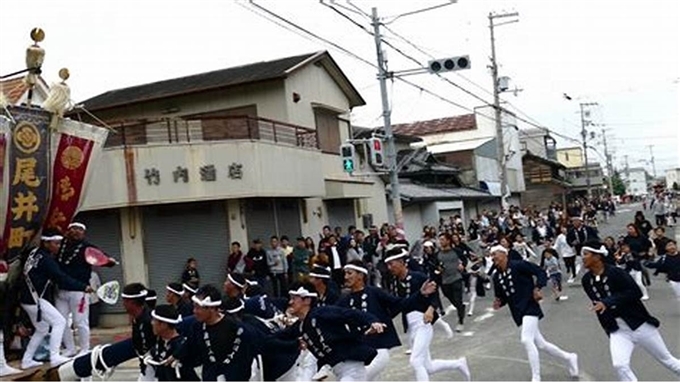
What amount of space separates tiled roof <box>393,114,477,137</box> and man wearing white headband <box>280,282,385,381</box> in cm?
4419

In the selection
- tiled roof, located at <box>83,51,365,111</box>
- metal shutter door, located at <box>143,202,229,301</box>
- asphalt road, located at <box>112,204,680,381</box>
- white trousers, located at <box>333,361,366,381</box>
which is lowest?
asphalt road, located at <box>112,204,680,381</box>

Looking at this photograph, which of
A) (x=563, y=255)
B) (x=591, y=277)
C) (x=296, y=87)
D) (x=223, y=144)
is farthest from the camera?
(x=296, y=87)

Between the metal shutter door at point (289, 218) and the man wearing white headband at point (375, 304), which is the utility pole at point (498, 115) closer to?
the metal shutter door at point (289, 218)

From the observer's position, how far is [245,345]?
611cm

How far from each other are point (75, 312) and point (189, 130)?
838 cm

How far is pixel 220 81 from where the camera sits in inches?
847

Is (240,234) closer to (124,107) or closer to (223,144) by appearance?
(223,144)

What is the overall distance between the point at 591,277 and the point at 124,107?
17040mm

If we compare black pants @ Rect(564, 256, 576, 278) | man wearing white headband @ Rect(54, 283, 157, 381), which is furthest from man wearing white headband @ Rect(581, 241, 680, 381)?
black pants @ Rect(564, 256, 576, 278)

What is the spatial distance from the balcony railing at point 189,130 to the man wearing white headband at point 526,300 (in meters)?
9.25

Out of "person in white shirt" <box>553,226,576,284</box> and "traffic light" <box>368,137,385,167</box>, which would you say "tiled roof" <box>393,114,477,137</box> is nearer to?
"person in white shirt" <box>553,226,576,284</box>

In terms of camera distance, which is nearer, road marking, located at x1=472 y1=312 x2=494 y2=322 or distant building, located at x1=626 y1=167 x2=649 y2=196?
road marking, located at x1=472 y1=312 x2=494 y2=322

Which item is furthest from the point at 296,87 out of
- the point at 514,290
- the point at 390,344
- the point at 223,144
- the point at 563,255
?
the point at 390,344

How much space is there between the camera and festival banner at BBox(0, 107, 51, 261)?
774cm
